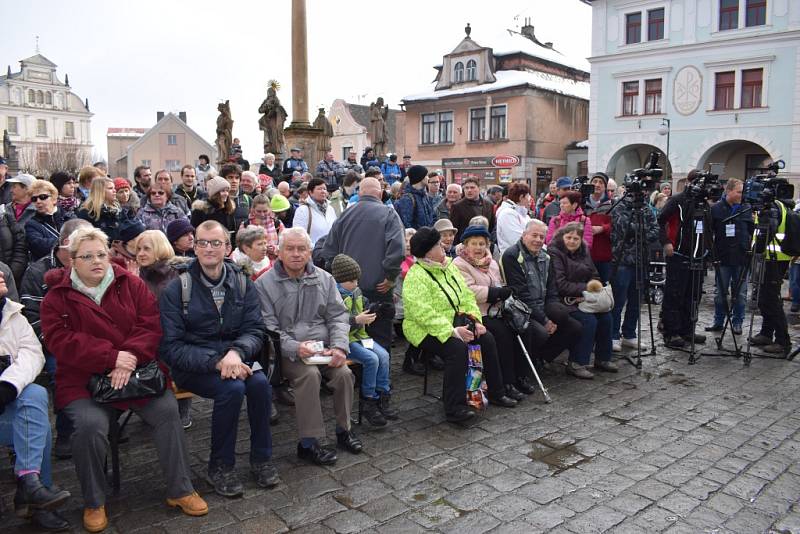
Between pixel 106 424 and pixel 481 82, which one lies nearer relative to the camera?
pixel 106 424

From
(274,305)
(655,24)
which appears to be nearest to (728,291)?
(274,305)

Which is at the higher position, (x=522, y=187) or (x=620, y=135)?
(x=620, y=135)

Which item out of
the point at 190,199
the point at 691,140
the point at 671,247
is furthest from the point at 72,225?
the point at 691,140

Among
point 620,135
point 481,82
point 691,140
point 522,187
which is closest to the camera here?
point 522,187

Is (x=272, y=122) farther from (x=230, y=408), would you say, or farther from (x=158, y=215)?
(x=230, y=408)

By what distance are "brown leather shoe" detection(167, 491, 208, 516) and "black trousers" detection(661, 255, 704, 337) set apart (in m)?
6.24

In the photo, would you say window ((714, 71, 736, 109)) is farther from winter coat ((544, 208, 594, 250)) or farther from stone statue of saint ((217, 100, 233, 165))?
winter coat ((544, 208, 594, 250))

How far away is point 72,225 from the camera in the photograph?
493 centimetres

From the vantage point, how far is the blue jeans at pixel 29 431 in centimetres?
365

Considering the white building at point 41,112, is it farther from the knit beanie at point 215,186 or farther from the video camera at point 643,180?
the video camera at point 643,180

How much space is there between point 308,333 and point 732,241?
6162mm

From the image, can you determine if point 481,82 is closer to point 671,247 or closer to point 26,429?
point 671,247

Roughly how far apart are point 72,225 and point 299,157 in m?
9.45

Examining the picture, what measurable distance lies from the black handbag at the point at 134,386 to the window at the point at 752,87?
2929cm
